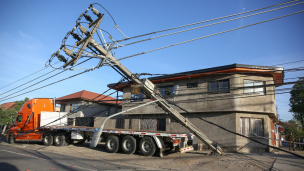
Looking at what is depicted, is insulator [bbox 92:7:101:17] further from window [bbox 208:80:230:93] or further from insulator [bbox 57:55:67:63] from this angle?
window [bbox 208:80:230:93]

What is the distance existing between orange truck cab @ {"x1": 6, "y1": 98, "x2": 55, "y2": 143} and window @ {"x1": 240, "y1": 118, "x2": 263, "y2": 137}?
630 inches

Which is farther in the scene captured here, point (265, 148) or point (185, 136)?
point (265, 148)

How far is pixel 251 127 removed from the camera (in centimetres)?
1420

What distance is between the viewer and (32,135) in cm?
1678

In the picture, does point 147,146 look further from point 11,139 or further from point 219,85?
point 11,139

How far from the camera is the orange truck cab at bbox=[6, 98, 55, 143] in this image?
16.8 m

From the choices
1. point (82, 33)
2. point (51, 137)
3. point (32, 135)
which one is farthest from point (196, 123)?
point (32, 135)

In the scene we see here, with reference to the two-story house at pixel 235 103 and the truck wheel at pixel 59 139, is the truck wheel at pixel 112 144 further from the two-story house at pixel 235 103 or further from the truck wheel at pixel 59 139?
the truck wheel at pixel 59 139

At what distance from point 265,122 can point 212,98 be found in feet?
13.1

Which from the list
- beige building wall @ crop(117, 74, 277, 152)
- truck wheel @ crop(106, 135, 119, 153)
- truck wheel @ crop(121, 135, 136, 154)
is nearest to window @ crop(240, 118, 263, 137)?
beige building wall @ crop(117, 74, 277, 152)

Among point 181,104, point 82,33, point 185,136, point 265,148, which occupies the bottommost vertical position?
point 265,148

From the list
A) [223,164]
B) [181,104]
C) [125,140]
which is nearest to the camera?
[223,164]

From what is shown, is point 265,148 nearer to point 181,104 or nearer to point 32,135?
point 181,104

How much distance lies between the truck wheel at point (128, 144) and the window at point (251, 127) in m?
7.79
